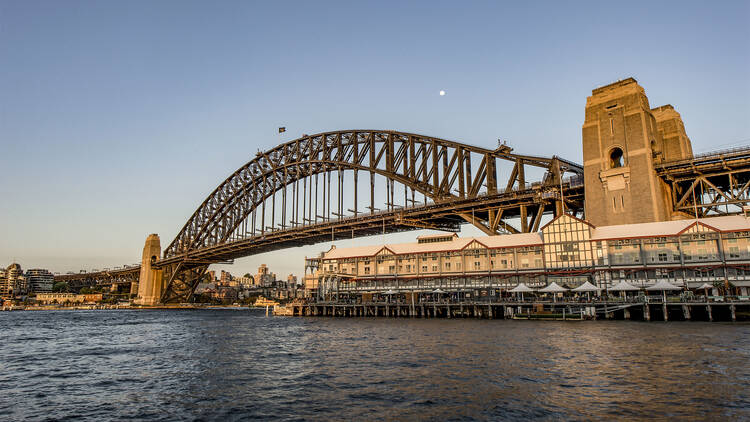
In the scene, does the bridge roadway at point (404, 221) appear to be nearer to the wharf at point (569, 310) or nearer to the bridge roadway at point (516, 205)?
the bridge roadway at point (516, 205)

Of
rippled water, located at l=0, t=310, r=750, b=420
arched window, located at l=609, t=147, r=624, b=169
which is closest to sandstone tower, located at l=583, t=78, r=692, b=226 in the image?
arched window, located at l=609, t=147, r=624, b=169

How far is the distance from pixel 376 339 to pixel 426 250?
37.5m

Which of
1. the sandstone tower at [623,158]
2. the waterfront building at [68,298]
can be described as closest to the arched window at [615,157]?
the sandstone tower at [623,158]

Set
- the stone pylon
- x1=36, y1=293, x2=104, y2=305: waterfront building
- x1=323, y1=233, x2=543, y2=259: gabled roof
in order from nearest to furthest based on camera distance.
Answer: x1=323, y1=233, x2=543, y2=259: gabled roof < the stone pylon < x1=36, y1=293, x2=104, y2=305: waterfront building

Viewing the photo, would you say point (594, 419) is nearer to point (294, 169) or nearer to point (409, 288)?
point (409, 288)

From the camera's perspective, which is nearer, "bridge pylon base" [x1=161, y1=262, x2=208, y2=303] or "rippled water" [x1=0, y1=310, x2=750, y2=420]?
"rippled water" [x1=0, y1=310, x2=750, y2=420]

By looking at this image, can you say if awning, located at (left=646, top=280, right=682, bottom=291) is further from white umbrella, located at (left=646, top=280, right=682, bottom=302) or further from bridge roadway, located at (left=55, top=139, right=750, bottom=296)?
bridge roadway, located at (left=55, top=139, right=750, bottom=296)

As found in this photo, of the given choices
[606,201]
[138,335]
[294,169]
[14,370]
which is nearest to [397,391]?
[14,370]

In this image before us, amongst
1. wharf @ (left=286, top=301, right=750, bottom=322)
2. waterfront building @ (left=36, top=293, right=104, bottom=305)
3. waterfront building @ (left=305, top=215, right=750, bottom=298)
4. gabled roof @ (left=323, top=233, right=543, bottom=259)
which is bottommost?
wharf @ (left=286, top=301, right=750, bottom=322)

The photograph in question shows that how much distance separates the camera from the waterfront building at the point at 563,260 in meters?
55.7

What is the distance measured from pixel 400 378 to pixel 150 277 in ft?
463

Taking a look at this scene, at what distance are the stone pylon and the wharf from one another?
89.3m

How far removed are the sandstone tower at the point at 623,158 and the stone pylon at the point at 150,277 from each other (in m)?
125

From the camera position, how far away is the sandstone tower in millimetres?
62719
